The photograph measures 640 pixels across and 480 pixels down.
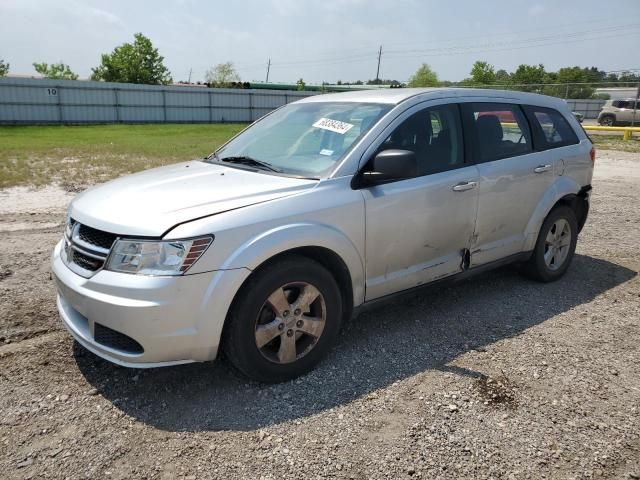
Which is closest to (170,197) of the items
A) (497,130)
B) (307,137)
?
(307,137)

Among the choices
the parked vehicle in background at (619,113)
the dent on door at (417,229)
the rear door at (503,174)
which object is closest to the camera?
the dent on door at (417,229)

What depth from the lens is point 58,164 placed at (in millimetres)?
12773

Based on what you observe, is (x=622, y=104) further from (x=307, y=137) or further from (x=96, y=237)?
(x=96, y=237)

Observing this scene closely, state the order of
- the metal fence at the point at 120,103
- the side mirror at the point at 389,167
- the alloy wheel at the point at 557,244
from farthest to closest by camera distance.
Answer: the metal fence at the point at 120,103 < the alloy wheel at the point at 557,244 < the side mirror at the point at 389,167

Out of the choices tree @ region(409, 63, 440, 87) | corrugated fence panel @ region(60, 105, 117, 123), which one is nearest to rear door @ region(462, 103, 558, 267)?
corrugated fence panel @ region(60, 105, 117, 123)

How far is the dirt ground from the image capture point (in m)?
2.65

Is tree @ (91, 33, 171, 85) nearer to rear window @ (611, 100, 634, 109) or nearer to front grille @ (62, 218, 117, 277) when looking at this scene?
rear window @ (611, 100, 634, 109)

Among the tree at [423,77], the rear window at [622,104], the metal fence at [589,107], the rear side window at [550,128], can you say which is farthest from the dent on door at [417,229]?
the tree at [423,77]

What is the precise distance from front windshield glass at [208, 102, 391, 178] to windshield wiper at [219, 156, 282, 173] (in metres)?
0.01

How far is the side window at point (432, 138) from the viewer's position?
389cm

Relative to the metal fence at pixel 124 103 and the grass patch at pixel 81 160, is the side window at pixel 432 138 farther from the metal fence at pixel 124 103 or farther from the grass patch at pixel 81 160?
the metal fence at pixel 124 103

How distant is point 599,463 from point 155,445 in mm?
2222

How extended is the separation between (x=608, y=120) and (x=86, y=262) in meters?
34.5

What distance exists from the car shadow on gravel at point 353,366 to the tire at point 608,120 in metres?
30.6
